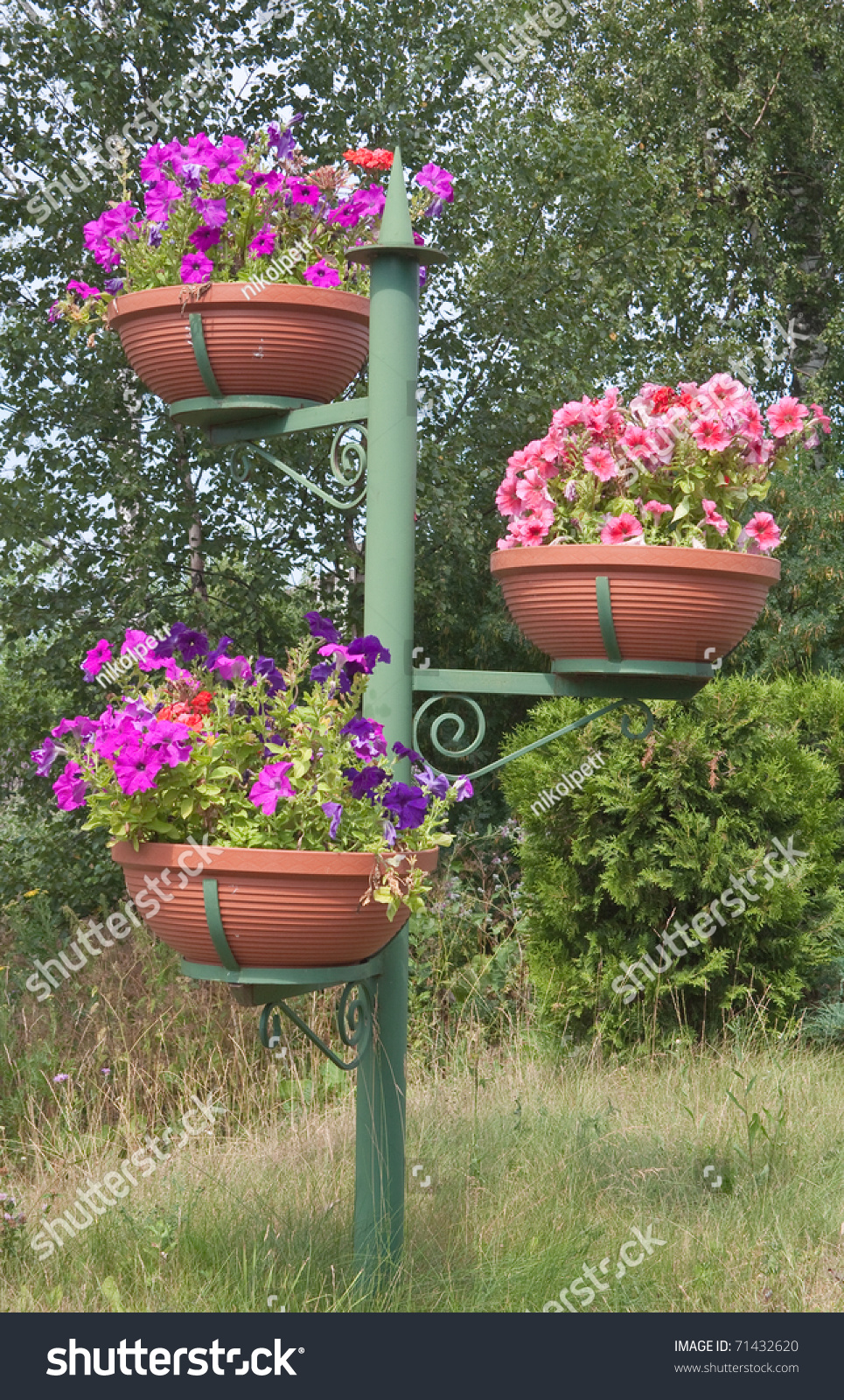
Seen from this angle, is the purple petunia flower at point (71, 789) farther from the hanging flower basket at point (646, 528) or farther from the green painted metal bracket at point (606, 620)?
the green painted metal bracket at point (606, 620)

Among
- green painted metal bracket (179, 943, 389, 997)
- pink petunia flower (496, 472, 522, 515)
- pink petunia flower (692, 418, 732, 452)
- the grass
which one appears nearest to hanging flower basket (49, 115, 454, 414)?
pink petunia flower (496, 472, 522, 515)

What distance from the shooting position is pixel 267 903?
2326 mm

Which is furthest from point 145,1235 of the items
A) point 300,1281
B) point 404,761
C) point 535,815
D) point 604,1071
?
point 535,815

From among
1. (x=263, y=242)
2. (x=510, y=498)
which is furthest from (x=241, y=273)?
(x=510, y=498)

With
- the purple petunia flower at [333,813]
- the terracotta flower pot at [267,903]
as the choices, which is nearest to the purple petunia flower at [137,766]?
the terracotta flower pot at [267,903]

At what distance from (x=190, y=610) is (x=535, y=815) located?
199 cm

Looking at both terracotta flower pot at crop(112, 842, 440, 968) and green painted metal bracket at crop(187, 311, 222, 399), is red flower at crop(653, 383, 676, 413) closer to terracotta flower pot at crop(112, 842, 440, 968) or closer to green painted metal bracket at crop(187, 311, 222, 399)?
green painted metal bracket at crop(187, 311, 222, 399)

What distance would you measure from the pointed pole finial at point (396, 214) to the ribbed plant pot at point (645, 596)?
0.67 m

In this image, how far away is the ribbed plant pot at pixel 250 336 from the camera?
2.68 metres

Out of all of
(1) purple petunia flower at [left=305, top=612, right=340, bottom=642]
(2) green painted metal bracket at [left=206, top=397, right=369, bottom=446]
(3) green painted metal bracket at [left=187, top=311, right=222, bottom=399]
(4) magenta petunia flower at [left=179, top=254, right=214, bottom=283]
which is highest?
(4) magenta petunia flower at [left=179, top=254, right=214, bottom=283]

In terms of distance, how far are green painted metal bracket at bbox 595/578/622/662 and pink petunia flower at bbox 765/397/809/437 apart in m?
0.57

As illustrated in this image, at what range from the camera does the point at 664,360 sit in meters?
7.87

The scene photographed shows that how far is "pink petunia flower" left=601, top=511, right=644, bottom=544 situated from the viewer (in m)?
2.61
